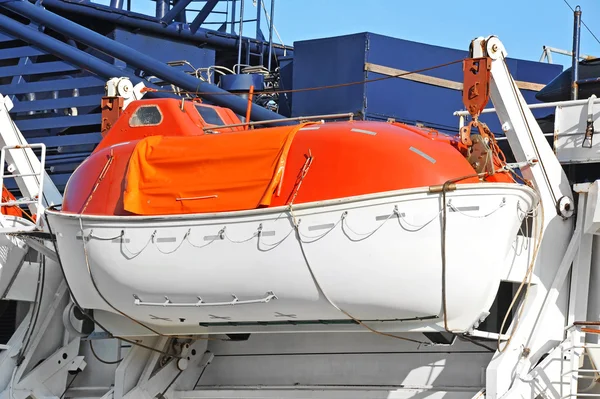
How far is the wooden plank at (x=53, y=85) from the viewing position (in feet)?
45.8

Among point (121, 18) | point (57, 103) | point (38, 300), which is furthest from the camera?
point (121, 18)

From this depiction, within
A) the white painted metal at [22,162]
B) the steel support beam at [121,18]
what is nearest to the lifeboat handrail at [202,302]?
the white painted metal at [22,162]

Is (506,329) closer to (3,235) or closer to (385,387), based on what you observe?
(385,387)

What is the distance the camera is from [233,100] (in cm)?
1247

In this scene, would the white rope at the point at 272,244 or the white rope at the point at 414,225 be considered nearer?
the white rope at the point at 414,225

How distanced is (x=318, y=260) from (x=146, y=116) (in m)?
2.69

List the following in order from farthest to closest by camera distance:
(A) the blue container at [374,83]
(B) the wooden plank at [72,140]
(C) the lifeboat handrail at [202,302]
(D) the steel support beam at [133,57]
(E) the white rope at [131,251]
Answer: (B) the wooden plank at [72,140], (A) the blue container at [374,83], (D) the steel support beam at [133,57], (E) the white rope at [131,251], (C) the lifeboat handrail at [202,302]

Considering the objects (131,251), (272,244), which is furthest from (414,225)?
(131,251)

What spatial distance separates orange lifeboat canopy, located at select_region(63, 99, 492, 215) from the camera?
25.2ft

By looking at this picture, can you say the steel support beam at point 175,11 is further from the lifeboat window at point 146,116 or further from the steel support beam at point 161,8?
the lifeboat window at point 146,116

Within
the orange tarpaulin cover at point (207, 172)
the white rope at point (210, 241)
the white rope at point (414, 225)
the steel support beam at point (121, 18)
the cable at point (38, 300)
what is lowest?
the cable at point (38, 300)

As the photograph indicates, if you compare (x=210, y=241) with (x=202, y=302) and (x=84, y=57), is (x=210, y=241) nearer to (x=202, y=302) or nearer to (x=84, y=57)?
(x=202, y=302)

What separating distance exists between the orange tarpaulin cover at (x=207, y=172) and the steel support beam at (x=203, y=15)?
6.77 m

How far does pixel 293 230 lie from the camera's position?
775 centimetres
